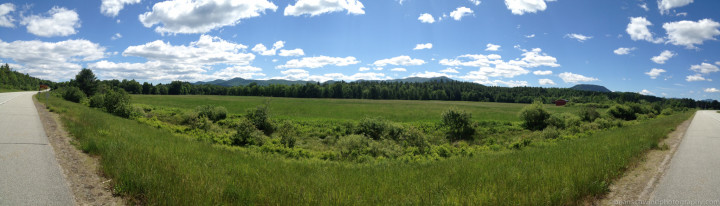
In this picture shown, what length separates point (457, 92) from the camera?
16525cm

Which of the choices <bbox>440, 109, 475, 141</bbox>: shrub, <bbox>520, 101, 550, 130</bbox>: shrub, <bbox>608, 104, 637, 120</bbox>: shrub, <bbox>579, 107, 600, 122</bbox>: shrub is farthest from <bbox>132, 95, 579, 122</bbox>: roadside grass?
<bbox>608, 104, 637, 120</bbox>: shrub

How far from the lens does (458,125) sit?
33.8 m

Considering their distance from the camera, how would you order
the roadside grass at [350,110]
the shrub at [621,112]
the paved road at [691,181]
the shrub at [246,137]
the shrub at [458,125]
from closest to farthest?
the paved road at [691,181], the shrub at [246,137], the shrub at [458,125], the roadside grass at [350,110], the shrub at [621,112]

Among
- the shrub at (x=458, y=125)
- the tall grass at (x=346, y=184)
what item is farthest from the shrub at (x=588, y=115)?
the tall grass at (x=346, y=184)

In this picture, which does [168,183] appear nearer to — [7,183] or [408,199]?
[7,183]

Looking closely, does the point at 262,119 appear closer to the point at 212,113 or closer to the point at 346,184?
the point at 212,113

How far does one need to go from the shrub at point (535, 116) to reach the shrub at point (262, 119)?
103ft

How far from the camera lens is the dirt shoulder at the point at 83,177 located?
576 cm

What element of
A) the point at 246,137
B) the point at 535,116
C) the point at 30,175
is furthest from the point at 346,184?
the point at 535,116

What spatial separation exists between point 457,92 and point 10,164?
170629mm

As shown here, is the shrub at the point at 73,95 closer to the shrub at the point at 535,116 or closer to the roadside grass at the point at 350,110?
the roadside grass at the point at 350,110

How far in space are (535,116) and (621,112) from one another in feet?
89.9

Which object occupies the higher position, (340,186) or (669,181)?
(669,181)

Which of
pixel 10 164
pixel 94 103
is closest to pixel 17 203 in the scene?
pixel 10 164
